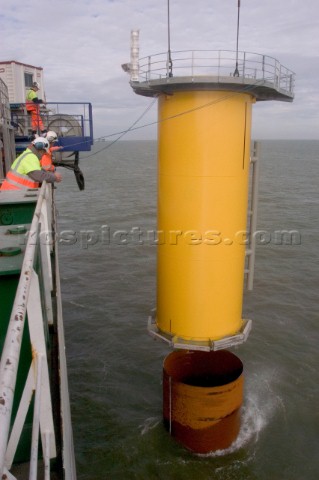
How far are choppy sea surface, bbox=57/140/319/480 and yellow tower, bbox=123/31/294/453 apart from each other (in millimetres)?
1219

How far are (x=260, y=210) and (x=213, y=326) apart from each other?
23.2 m

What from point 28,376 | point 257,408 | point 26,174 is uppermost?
point 26,174

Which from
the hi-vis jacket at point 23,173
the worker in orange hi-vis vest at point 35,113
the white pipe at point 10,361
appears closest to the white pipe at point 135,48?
the hi-vis jacket at point 23,173

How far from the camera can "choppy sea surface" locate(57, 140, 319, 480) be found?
25.3ft

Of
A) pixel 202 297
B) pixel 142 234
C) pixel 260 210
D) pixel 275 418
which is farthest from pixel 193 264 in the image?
pixel 260 210

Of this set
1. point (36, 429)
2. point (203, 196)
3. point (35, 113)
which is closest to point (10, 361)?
point (36, 429)

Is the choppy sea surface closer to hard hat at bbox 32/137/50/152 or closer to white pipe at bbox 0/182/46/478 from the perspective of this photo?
hard hat at bbox 32/137/50/152

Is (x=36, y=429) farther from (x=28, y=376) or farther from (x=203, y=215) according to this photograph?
(x=203, y=215)

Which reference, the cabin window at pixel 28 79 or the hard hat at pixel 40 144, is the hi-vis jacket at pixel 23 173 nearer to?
the hard hat at pixel 40 144

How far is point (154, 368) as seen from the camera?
10586mm

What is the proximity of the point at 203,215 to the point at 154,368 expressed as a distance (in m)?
5.78

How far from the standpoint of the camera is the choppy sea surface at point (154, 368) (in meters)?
7.73

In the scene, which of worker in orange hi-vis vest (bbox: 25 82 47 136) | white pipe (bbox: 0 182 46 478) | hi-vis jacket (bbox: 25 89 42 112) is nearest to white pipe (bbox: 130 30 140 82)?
white pipe (bbox: 0 182 46 478)

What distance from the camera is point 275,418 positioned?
884cm
